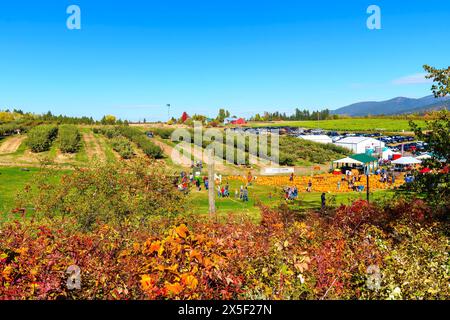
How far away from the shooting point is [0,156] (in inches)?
1748

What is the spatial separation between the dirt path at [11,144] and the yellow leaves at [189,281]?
158 ft

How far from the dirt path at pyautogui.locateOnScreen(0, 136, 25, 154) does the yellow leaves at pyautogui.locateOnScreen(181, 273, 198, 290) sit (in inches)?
1901

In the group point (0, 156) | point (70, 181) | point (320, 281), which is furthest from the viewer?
point (0, 156)

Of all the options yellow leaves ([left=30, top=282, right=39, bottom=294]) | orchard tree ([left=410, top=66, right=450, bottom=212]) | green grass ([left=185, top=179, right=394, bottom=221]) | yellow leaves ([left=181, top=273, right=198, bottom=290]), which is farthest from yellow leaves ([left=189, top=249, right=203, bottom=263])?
green grass ([left=185, top=179, right=394, bottom=221])

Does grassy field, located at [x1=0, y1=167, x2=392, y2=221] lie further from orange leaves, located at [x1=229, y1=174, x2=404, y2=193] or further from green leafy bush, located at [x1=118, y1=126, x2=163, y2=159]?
green leafy bush, located at [x1=118, y1=126, x2=163, y2=159]

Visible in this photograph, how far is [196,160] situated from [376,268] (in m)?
Answer: 46.3

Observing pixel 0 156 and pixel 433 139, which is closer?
pixel 433 139

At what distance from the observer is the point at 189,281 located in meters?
5.14

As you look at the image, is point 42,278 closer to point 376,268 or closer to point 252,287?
point 252,287

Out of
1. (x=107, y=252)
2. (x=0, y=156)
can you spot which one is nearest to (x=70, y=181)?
(x=107, y=252)

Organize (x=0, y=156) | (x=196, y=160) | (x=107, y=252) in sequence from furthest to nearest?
1. (x=196, y=160)
2. (x=0, y=156)
3. (x=107, y=252)

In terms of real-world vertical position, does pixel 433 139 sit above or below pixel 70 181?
above

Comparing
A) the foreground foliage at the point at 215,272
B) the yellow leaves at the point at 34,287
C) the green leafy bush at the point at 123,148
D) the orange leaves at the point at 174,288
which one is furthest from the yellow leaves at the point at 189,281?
the green leafy bush at the point at 123,148

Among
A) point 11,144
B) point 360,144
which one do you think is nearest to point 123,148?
point 11,144
